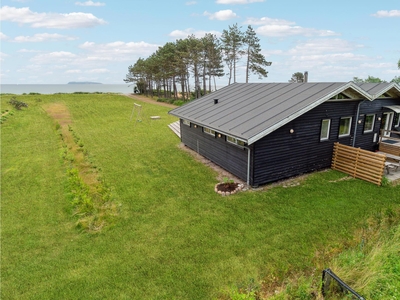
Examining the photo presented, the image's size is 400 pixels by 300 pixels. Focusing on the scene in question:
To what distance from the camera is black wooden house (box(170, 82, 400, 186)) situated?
Result: 8.91m

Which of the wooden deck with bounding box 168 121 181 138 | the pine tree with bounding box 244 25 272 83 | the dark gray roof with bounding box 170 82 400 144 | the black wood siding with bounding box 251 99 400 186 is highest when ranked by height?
the pine tree with bounding box 244 25 272 83

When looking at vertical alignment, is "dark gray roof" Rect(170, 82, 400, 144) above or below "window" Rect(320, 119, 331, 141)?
above

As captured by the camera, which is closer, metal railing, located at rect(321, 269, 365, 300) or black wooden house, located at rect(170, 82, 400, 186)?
metal railing, located at rect(321, 269, 365, 300)

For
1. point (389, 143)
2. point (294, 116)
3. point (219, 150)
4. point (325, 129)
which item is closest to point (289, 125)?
point (294, 116)

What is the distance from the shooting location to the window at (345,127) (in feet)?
35.8

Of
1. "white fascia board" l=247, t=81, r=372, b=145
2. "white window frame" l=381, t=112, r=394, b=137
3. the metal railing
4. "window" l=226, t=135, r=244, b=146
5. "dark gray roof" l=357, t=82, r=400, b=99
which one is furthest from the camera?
"white window frame" l=381, t=112, r=394, b=137

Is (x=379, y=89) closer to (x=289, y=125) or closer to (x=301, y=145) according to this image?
(x=301, y=145)

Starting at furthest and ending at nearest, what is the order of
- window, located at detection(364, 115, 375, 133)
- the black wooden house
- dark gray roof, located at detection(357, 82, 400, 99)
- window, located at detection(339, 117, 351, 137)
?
1. window, located at detection(364, 115, 375, 133)
2. window, located at detection(339, 117, 351, 137)
3. dark gray roof, located at detection(357, 82, 400, 99)
4. the black wooden house

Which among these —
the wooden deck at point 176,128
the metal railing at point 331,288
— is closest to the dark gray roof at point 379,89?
the metal railing at point 331,288

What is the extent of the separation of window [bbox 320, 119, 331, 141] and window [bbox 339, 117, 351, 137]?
2.92ft

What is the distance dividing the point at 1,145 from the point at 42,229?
43.4 feet

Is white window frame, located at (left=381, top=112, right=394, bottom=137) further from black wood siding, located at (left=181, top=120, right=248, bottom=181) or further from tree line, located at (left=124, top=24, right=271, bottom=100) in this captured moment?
tree line, located at (left=124, top=24, right=271, bottom=100)

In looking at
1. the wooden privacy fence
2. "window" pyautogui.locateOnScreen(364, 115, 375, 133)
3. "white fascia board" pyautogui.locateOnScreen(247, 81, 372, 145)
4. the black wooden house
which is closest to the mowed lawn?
the wooden privacy fence

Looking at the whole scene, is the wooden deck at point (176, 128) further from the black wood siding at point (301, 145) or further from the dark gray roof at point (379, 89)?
the dark gray roof at point (379, 89)
